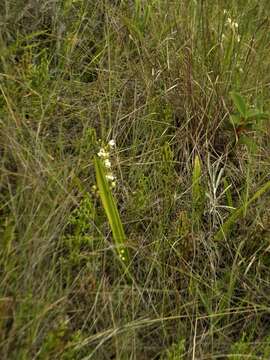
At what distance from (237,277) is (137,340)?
0.37 m

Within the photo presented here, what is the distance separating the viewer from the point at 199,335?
156cm

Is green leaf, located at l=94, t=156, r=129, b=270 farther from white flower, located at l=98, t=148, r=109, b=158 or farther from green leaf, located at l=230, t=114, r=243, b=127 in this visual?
green leaf, located at l=230, t=114, r=243, b=127

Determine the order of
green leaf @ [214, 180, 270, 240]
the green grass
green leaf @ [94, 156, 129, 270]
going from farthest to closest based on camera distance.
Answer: green leaf @ [214, 180, 270, 240] < green leaf @ [94, 156, 129, 270] < the green grass

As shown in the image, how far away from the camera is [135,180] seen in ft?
6.01

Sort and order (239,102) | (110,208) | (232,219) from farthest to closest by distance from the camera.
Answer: (239,102), (232,219), (110,208)

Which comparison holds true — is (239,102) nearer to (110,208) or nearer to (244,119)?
(244,119)

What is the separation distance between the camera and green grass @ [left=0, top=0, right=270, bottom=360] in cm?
142

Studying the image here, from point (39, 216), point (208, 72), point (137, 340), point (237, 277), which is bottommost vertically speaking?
point (237, 277)

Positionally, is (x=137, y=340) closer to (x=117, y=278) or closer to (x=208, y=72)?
(x=117, y=278)

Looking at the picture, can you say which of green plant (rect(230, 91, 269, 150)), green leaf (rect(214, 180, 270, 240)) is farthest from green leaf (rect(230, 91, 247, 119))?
green leaf (rect(214, 180, 270, 240))

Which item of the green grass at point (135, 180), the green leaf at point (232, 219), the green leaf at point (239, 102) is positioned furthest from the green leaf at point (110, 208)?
the green leaf at point (239, 102)

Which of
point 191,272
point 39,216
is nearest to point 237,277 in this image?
point 191,272

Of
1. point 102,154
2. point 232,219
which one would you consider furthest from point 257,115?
point 102,154

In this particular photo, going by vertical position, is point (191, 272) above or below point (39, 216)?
below
